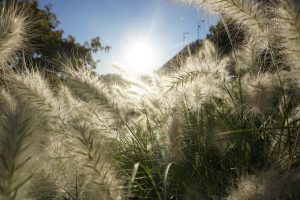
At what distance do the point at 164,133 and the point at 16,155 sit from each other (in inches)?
43.2

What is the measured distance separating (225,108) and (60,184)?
5.86ft

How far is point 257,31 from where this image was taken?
219 centimetres

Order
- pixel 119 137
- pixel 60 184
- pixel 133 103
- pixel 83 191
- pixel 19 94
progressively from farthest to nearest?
pixel 133 103 → pixel 119 137 → pixel 19 94 → pixel 60 184 → pixel 83 191

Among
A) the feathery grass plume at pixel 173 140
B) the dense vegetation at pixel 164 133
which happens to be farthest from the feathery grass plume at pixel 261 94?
the feathery grass plume at pixel 173 140

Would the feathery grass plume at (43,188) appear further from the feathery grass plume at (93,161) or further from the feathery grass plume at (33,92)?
the feathery grass plume at (33,92)

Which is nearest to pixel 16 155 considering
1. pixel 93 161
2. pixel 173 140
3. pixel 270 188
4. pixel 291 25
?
pixel 93 161

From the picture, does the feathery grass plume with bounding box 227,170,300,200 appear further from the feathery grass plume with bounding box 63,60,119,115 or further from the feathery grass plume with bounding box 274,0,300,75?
the feathery grass plume with bounding box 63,60,119,115

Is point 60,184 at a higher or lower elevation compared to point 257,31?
lower

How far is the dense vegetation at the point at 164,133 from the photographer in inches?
48.1

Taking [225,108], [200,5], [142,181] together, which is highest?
[200,5]

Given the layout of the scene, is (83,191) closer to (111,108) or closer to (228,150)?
(111,108)

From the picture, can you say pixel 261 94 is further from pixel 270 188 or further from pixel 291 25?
pixel 270 188

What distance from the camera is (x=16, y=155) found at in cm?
95

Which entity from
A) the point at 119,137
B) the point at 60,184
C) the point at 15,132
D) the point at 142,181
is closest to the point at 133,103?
the point at 119,137
